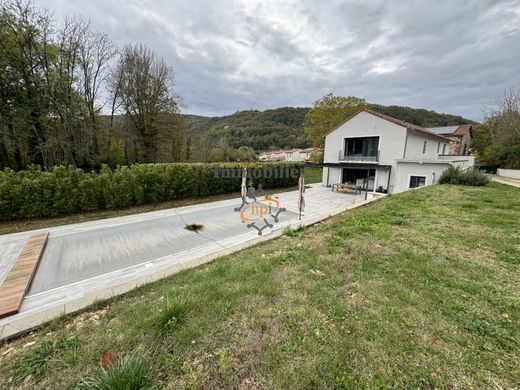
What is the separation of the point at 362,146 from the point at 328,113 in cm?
908

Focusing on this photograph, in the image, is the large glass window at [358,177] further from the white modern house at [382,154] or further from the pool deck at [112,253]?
the pool deck at [112,253]

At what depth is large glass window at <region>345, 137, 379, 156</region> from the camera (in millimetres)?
14969

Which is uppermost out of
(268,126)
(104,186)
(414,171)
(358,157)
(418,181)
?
(268,126)

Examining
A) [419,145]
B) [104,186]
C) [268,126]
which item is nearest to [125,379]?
[104,186]

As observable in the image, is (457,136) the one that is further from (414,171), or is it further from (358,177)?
(358,177)

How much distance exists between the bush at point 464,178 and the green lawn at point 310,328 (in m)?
9.75

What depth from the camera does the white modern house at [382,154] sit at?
13.5 m

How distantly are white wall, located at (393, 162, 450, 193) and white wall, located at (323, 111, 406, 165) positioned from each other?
2.75 feet

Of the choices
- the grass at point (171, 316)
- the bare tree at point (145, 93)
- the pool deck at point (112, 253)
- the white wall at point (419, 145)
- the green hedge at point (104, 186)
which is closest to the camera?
the grass at point (171, 316)

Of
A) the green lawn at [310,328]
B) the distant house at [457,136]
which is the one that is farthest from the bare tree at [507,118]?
the green lawn at [310,328]

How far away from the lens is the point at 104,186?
25.6ft

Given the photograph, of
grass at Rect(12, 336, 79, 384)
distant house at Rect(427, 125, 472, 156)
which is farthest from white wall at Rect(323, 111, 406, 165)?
distant house at Rect(427, 125, 472, 156)

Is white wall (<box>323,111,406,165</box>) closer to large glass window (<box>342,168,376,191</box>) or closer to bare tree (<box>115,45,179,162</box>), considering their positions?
large glass window (<box>342,168,376,191</box>)

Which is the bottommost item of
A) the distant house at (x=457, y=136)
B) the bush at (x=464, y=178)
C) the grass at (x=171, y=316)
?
the grass at (x=171, y=316)
